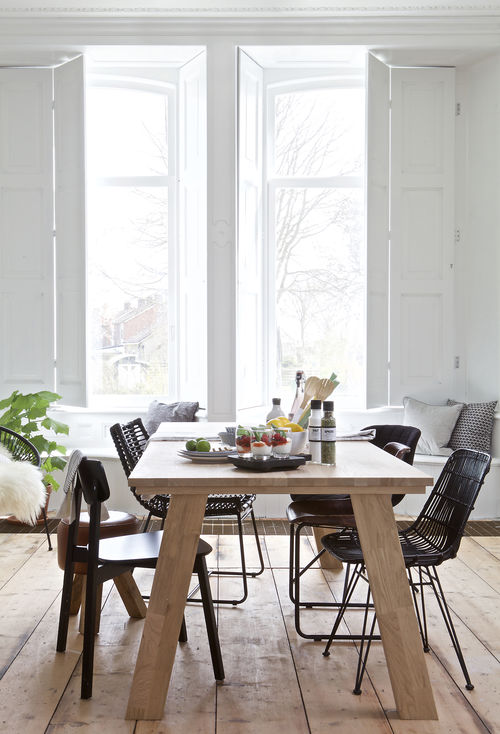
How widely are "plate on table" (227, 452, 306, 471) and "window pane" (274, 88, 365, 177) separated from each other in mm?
4121

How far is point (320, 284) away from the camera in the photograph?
6.36 meters

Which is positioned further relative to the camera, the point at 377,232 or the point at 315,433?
the point at 377,232

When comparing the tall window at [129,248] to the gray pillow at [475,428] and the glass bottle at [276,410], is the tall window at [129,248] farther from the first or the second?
the glass bottle at [276,410]

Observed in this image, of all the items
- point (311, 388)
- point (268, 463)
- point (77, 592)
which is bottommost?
point (77, 592)

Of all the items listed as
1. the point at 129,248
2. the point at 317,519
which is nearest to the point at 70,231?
the point at 129,248

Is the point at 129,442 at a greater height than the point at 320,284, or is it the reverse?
the point at 320,284

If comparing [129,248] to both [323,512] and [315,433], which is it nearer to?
[323,512]

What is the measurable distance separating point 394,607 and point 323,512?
110cm

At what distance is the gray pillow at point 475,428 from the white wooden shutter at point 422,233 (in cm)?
38

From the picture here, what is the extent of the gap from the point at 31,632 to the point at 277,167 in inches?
172

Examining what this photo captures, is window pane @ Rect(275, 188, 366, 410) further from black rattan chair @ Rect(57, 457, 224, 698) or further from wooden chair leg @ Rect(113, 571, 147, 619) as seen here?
black rattan chair @ Rect(57, 457, 224, 698)

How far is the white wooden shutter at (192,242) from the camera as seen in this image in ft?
19.8

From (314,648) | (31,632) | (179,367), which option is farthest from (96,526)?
(179,367)

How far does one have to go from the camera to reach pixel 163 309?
6.34m
